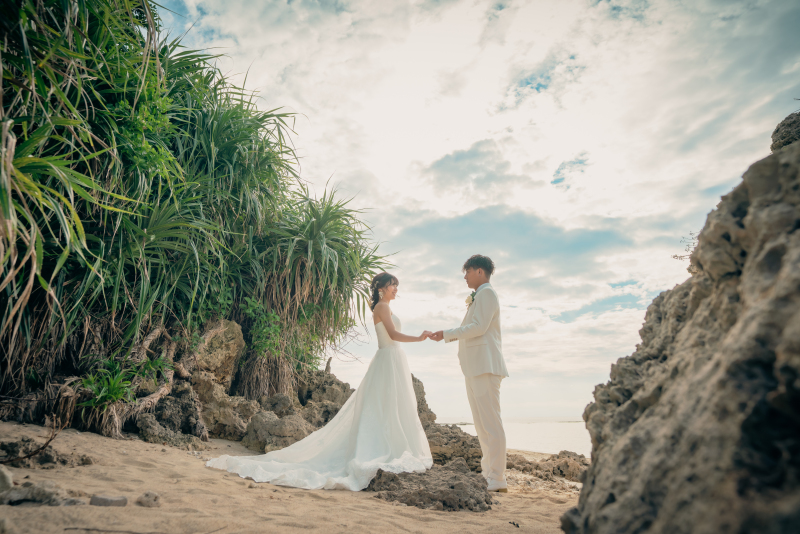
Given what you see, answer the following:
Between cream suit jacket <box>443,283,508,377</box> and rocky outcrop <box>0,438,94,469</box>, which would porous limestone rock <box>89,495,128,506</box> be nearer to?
rocky outcrop <box>0,438,94,469</box>

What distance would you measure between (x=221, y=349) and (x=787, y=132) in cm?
589

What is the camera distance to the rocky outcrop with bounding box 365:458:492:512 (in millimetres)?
2980

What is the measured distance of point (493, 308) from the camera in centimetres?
414

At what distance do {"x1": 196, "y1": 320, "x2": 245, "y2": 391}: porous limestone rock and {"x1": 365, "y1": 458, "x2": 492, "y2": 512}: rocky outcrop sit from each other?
2.99 meters

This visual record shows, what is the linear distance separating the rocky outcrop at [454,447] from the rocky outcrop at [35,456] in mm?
3443

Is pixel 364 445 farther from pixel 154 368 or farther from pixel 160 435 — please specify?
pixel 154 368

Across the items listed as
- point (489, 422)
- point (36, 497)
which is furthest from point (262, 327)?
point (36, 497)

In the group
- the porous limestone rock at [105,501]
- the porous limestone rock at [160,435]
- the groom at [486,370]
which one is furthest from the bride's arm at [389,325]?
the porous limestone rock at [105,501]

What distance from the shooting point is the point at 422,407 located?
6258mm

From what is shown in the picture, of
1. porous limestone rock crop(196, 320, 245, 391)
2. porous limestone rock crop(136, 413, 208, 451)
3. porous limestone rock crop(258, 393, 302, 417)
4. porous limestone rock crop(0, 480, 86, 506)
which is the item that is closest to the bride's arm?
porous limestone rock crop(258, 393, 302, 417)

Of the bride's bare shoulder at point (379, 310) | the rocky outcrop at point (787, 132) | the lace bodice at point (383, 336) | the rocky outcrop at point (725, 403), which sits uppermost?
the rocky outcrop at point (787, 132)

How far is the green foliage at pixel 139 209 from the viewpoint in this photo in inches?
99.0

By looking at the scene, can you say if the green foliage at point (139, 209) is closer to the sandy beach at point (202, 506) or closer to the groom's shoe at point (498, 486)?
the sandy beach at point (202, 506)

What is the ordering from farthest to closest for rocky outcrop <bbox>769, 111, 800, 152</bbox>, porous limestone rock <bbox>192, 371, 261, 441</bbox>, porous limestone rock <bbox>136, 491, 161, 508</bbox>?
porous limestone rock <bbox>192, 371, 261, 441</bbox> → rocky outcrop <bbox>769, 111, 800, 152</bbox> → porous limestone rock <bbox>136, 491, 161, 508</bbox>
